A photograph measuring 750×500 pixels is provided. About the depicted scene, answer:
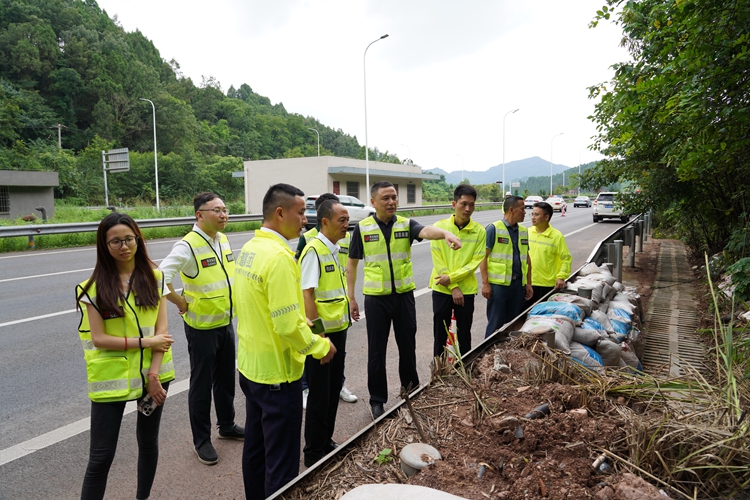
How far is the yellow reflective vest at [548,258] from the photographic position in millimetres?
5680

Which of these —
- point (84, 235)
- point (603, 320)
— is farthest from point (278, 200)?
point (84, 235)

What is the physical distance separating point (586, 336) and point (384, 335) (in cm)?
171

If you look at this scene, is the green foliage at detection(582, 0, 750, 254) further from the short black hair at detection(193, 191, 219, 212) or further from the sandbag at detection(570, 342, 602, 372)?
the short black hair at detection(193, 191, 219, 212)

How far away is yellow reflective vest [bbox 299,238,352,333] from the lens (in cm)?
351

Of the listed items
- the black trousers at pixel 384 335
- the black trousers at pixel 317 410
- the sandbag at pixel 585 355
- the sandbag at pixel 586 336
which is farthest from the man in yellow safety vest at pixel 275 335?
the sandbag at pixel 586 336

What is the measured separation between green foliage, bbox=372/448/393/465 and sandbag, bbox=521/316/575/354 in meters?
1.89

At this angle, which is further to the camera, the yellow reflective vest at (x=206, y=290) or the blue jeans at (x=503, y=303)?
the blue jeans at (x=503, y=303)

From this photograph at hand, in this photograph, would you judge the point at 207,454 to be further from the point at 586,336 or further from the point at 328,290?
the point at 586,336

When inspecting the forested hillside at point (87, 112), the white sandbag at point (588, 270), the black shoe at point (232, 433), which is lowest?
the black shoe at point (232, 433)

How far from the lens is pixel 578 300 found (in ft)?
15.4

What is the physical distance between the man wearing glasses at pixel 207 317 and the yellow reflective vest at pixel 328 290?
700mm

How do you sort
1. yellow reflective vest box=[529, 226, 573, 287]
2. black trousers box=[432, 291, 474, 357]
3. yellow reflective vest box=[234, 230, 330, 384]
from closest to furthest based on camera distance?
yellow reflective vest box=[234, 230, 330, 384]
black trousers box=[432, 291, 474, 357]
yellow reflective vest box=[529, 226, 573, 287]

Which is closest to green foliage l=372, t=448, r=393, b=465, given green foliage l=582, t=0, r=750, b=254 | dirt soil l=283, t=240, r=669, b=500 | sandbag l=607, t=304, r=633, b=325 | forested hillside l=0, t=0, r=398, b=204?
dirt soil l=283, t=240, r=669, b=500

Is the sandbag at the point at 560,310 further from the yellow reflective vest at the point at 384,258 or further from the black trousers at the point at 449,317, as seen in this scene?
the yellow reflective vest at the point at 384,258
